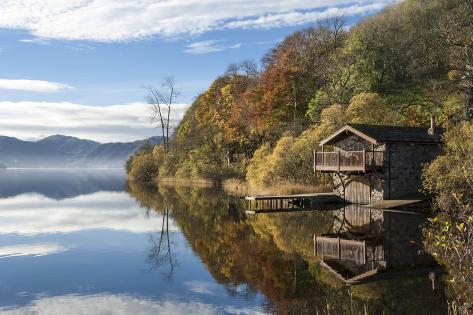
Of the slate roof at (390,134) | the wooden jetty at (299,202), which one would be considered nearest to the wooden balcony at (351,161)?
the slate roof at (390,134)

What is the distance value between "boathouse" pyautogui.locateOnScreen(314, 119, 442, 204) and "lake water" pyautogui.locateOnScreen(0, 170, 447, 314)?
12.5 feet

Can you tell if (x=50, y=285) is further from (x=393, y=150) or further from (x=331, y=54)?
(x=331, y=54)

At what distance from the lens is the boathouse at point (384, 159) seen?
115 ft

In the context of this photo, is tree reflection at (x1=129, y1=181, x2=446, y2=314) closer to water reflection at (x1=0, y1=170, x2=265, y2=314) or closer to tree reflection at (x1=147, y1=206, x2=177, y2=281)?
tree reflection at (x1=147, y1=206, x2=177, y2=281)

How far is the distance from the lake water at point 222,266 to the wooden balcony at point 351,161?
3502 mm

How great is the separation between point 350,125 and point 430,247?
58.2ft

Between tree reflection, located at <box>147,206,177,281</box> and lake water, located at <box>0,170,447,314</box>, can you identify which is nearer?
lake water, located at <box>0,170,447,314</box>

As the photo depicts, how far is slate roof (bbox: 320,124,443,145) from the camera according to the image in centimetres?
Result: 3466

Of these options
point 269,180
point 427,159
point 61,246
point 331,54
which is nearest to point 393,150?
A: point 427,159

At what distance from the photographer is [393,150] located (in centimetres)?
3562

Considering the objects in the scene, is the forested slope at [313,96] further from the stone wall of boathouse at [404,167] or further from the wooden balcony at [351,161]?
the stone wall of boathouse at [404,167]

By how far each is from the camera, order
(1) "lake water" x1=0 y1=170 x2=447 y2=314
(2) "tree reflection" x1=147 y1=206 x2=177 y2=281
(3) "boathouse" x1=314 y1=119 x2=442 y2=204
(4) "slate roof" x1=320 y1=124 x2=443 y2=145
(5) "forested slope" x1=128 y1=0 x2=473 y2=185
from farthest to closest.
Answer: (5) "forested slope" x1=128 y1=0 x2=473 y2=185
(3) "boathouse" x1=314 y1=119 x2=442 y2=204
(4) "slate roof" x1=320 y1=124 x2=443 y2=145
(2) "tree reflection" x1=147 y1=206 x2=177 y2=281
(1) "lake water" x1=0 y1=170 x2=447 y2=314

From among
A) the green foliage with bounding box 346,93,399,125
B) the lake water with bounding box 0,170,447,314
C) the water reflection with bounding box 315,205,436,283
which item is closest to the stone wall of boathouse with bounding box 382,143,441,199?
the lake water with bounding box 0,170,447,314

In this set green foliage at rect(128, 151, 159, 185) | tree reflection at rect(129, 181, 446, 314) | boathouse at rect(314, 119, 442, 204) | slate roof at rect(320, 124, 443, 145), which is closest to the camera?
tree reflection at rect(129, 181, 446, 314)
